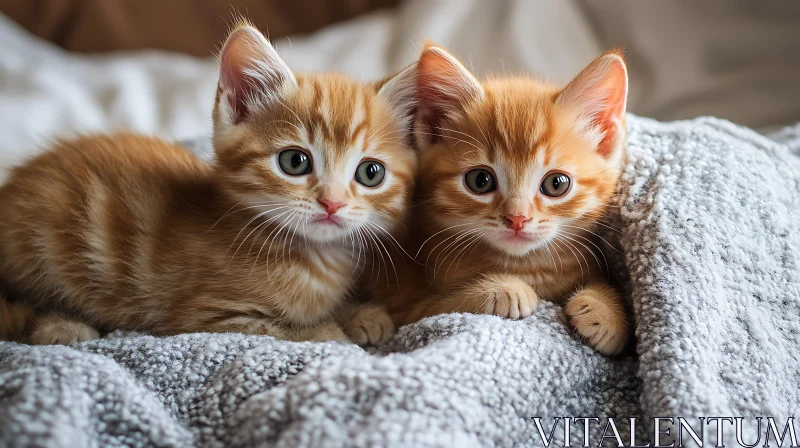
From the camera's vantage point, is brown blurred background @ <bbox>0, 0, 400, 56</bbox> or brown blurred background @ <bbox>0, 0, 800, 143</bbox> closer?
brown blurred background @ <bbox>0, 0, 800, 143</bbox>

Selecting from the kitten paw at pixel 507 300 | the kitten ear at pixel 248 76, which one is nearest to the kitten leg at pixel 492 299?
the kitten paw at pixel 507 300

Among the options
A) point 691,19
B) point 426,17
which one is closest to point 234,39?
point 426,17

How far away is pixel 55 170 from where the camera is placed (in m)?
1.21

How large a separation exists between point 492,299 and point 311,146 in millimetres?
410

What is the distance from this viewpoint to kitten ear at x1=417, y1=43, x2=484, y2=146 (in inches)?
43.8

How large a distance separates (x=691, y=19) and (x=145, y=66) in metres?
Answer: 1.73

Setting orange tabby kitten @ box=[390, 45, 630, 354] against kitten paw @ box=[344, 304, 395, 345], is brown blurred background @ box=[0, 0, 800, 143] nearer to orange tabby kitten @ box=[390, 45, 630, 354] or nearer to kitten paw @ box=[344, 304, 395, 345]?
orange tabby kitten @ box=[390, 45, 630, 354]

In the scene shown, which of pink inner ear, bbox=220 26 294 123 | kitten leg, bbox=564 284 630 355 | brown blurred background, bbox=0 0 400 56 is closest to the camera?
kitten leg, bbox=564 284 630 355

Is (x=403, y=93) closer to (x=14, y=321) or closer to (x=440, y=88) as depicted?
(x=440, y=88)

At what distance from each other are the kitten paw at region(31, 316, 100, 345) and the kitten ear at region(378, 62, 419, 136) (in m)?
0.70

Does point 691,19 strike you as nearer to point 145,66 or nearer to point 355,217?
point 355,217

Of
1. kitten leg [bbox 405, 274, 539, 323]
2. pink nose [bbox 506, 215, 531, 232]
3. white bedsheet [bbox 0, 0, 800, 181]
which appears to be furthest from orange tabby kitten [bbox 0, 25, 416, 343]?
white bedsheet [bbox 0, 0, 800, 181]

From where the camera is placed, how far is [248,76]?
1143 millimetres

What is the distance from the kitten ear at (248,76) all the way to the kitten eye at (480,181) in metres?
0.37
